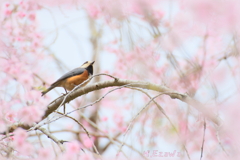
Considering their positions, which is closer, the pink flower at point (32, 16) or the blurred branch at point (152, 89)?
the blurred branch at point (152, 89)

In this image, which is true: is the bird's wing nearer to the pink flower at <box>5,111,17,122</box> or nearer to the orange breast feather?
the orange breast feather

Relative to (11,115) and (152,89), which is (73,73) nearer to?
(11,115)

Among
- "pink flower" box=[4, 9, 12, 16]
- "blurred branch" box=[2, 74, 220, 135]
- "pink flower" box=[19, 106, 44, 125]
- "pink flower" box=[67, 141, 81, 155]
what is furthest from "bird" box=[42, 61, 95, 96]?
"pink flower" box=[67, 141, 81, 155]

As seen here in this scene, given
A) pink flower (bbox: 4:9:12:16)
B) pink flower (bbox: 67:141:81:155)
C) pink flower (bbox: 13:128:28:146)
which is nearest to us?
pink flower (bbox: 13:128:28:146)

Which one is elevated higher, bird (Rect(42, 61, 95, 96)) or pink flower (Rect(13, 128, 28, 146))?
bird (Rect(42, 61, 95, 96))

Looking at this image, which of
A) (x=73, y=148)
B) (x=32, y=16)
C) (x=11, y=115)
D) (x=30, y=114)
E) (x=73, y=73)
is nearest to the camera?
(x=73, y=148)

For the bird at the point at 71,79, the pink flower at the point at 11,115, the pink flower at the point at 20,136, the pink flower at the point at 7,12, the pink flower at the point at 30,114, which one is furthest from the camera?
the bird at the point at 71,79

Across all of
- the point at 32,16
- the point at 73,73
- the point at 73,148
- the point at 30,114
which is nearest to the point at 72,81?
the point at 73,73

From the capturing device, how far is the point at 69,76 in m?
4.77

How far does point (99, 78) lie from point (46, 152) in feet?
16.0

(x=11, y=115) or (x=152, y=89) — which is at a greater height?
(x=152, y=89)

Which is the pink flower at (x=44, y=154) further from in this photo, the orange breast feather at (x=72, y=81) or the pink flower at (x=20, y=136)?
the orange breast feather at (x=72, y=81)

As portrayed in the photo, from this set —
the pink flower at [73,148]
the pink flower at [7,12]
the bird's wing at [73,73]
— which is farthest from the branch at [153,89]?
→ the pink flower at [7,12]

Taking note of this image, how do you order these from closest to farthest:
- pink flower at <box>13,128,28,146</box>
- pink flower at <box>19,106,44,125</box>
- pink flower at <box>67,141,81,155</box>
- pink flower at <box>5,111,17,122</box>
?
pink flower at <box>13,128,28,146</box> → pink flower at <box>67,141,81,155</box> → pink flower at <box>19,106,44,125</box> → pink flower at <box>5,111,17,122</box>
